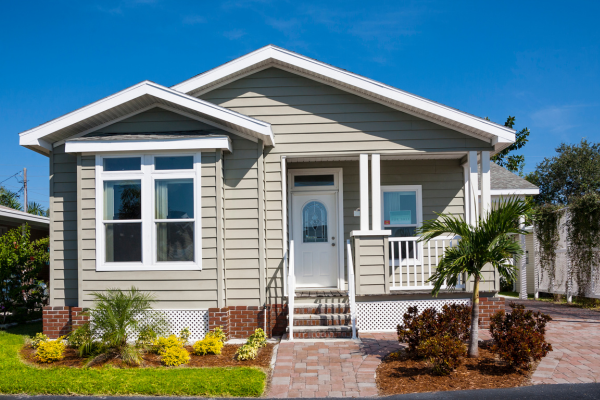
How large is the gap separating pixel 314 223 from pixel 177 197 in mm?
2859

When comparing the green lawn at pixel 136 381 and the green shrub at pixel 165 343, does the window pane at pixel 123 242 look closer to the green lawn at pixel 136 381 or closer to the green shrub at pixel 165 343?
the green shrub at pixel 165 343

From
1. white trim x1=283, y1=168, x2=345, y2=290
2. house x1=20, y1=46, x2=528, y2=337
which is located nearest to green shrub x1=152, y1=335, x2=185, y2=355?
house x1=20, y1=46, x2=528, y2=337

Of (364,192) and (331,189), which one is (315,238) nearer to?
(331,189)

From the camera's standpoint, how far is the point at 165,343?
21.5ft

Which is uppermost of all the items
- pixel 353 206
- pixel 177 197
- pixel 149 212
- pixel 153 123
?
pixel 153 123

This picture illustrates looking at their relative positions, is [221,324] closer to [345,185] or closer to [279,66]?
[345,185]

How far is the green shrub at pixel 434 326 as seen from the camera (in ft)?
18.8

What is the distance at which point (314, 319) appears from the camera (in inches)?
299

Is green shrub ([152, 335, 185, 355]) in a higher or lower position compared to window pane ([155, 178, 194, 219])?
lower

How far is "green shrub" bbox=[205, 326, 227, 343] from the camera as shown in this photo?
6.89 metres

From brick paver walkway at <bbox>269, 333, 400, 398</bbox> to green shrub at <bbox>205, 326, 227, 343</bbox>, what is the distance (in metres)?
0.87

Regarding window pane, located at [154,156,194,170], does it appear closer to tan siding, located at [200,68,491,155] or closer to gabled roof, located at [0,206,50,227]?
tan siding, located at [200,68,491,155]

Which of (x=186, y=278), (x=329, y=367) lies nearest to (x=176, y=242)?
(x=186, y=278)

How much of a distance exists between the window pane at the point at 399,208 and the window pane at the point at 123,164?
15.1 feet
